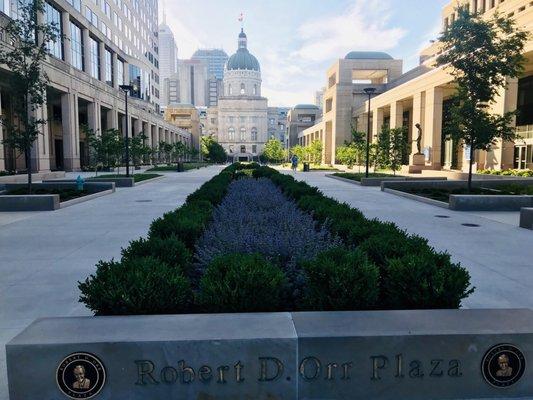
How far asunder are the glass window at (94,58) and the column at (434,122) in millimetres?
38217

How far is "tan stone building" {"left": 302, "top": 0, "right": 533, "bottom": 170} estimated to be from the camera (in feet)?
111

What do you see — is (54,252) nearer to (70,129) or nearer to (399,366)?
(399,366)

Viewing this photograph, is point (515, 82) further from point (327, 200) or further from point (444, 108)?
point (327, 200)

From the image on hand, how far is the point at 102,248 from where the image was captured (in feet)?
28.2

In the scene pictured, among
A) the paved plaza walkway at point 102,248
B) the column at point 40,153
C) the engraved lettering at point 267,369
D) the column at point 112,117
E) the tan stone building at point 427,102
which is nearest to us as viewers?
the engraved lettering at point 267,369

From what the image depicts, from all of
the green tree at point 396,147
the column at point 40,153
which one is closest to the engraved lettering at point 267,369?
the green tree at point 396,147

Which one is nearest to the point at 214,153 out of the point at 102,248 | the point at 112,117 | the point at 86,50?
the point at 112,117

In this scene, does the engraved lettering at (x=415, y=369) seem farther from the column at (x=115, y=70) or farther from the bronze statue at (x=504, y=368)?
the column at (x=115, y=70)

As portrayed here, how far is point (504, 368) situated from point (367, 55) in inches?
3047

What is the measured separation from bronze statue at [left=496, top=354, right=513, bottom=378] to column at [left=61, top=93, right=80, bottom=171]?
41318 mm

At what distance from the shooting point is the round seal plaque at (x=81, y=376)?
119 inches

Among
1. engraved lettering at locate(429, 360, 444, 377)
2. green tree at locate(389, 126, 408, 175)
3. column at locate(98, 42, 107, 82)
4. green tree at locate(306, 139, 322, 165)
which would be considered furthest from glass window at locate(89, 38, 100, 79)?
engraved lettering at locate(429, 360, 444, 377)

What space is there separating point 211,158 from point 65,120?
8093 cm

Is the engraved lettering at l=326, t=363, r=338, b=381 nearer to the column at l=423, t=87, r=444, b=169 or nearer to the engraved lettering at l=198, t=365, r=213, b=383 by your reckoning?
the engraved lettering at l=198, t=365, r=213, b=383
